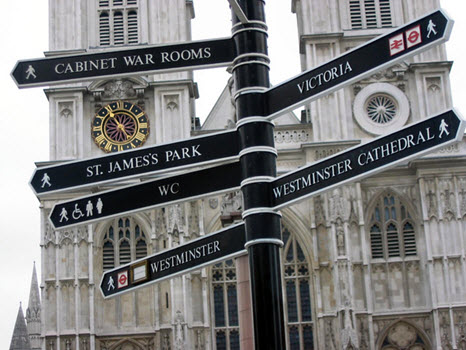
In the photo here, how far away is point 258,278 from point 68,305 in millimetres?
24403

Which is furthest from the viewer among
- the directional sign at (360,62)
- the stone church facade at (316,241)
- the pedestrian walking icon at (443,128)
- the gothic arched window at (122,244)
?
the gothic arched window at (122,244)

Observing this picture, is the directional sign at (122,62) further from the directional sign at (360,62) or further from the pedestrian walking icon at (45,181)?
the pedestrian walking icon at (45,181)

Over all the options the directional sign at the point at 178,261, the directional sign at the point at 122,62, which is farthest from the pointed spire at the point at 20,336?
the directional sign at the point at 122,62

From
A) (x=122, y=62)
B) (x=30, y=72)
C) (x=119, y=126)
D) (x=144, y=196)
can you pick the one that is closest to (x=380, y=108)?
(x=119, y=126)

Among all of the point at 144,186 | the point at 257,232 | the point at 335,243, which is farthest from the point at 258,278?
the point at 335,243

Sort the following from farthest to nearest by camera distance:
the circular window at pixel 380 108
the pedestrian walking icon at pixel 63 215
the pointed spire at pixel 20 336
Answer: the pointed spire at pixel 20 336, the circular window at pixel 380 108, the pedestrian walking icon at pixel 63 215

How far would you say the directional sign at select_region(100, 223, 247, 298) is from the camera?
27.2ft

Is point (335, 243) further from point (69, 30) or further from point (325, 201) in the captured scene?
point (69, 30)

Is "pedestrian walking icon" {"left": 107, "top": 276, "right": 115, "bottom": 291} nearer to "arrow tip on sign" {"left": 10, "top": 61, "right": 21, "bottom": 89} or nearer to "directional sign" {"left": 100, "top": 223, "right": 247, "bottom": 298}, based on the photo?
"directional sign" {"left": 100, "top": 223, "right": 247, "bottom": 298}

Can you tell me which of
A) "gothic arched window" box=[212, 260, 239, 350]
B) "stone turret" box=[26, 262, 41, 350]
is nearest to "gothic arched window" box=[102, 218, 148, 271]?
"gothic arched window" box=[212, 260, 239, 350]

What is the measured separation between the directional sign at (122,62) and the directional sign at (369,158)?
129cm

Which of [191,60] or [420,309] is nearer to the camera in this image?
[191,60]

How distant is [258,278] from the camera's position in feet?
25.1

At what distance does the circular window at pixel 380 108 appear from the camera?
33.0m
